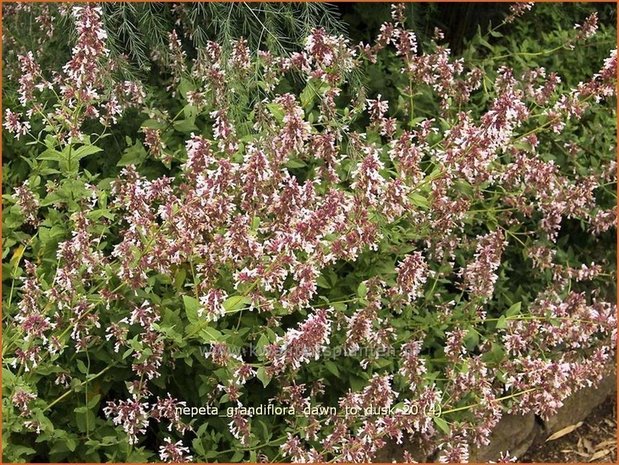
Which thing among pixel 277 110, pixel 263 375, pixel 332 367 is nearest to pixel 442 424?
pixel 332 367

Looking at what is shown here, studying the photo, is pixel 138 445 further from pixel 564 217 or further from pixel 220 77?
pixel 564 217

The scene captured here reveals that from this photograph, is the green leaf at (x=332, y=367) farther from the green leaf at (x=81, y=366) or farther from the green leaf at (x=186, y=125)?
the green leaf at (x=186, y=125)

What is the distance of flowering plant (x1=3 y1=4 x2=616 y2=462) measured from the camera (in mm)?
2715

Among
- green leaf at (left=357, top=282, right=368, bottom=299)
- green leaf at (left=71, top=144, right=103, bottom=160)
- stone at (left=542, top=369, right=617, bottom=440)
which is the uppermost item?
green leaf at (left=71, top=144, right=103, bottom=160)

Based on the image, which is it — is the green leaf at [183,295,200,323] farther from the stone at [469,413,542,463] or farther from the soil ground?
the soil ground

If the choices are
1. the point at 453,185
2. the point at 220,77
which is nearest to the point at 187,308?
the point at 220,77

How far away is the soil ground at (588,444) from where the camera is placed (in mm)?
4113

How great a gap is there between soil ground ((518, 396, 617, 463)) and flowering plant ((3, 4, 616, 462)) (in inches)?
26.9

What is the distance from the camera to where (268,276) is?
8.53ft

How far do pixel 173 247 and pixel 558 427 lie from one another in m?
2.47

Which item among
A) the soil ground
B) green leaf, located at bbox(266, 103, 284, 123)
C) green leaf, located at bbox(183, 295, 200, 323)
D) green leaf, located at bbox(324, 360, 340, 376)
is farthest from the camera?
the soil ground

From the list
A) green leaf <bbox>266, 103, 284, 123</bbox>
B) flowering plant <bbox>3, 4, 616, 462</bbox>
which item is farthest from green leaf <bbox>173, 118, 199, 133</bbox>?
green leaf <bbox>266, 103, 284, 123</bbox>

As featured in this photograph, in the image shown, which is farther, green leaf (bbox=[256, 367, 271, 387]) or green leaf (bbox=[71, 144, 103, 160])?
green leaf (bbox=[71, 144, 103, 160])

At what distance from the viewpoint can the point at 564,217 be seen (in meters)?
4.50
